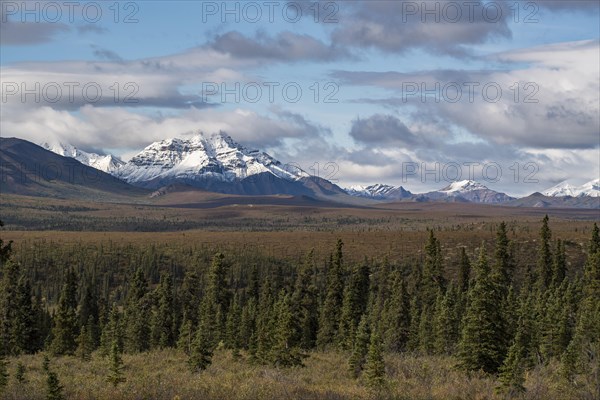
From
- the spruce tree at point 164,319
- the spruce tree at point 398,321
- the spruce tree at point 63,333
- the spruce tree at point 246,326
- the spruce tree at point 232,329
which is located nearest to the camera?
the spruce tree at point 232,329

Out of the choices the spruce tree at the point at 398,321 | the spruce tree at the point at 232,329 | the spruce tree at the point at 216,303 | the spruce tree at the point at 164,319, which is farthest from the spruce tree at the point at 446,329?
the spruce tree at the point at 164,319

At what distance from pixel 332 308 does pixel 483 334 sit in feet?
131

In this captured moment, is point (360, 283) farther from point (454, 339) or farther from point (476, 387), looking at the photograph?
point (476, 387)

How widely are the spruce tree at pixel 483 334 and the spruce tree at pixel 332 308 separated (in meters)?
35.6

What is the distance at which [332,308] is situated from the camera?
262 feet

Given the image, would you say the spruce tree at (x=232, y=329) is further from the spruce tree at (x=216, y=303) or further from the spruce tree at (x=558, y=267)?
the spruce tree at (x=558, y=267)

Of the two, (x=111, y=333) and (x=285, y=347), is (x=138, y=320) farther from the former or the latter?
(x=285, y=347)

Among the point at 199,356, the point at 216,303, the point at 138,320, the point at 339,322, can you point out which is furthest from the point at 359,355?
the point at 138,320

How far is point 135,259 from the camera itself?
19888cm

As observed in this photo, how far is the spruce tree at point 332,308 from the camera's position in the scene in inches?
3031

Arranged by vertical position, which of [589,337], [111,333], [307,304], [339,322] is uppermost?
[589,337]

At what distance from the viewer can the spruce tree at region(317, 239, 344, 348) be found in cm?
7700

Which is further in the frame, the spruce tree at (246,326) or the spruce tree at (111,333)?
the spruce tree at (246,326)

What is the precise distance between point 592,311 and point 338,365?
26468 millimetres
